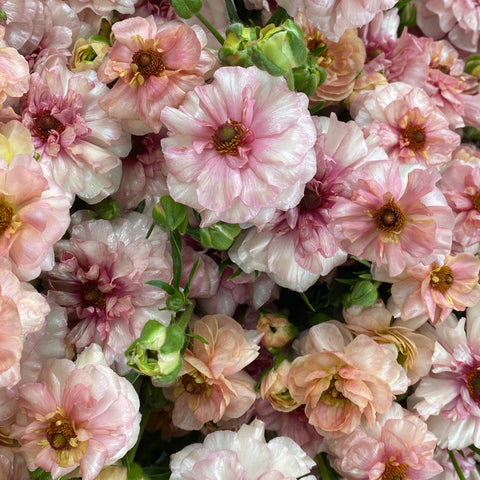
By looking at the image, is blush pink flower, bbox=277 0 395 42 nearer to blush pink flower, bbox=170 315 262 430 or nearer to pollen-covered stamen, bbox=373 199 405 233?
pollen-covered stamen, bbox=373 199 405 233

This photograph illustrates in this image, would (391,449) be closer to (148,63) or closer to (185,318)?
(185,318)

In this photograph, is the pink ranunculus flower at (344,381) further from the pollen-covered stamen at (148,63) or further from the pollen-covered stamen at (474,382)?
the pollen-covered stamen at (148,63)

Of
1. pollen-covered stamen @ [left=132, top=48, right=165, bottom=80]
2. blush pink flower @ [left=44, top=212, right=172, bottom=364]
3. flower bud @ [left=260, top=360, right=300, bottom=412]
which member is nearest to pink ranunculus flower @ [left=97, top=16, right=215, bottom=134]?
pollen-covered stamen @ [left=132, top=48, right=165, bottom=80]

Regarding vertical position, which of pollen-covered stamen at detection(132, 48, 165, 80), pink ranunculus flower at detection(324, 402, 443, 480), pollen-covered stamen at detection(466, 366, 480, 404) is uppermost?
pollen-covered stamen at detection(132, 48, 165, 80)

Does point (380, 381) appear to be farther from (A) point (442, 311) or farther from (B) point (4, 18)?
(B) point (4, 18)

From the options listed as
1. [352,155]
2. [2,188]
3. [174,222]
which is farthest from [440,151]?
[2,188]

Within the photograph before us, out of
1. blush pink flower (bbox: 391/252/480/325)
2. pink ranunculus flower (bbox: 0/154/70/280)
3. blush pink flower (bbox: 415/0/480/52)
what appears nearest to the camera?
pink ranunculus flower (bbox: 0/154/70/280)

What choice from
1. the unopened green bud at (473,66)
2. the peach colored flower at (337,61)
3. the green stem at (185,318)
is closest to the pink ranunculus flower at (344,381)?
the green stem at (185,318)
